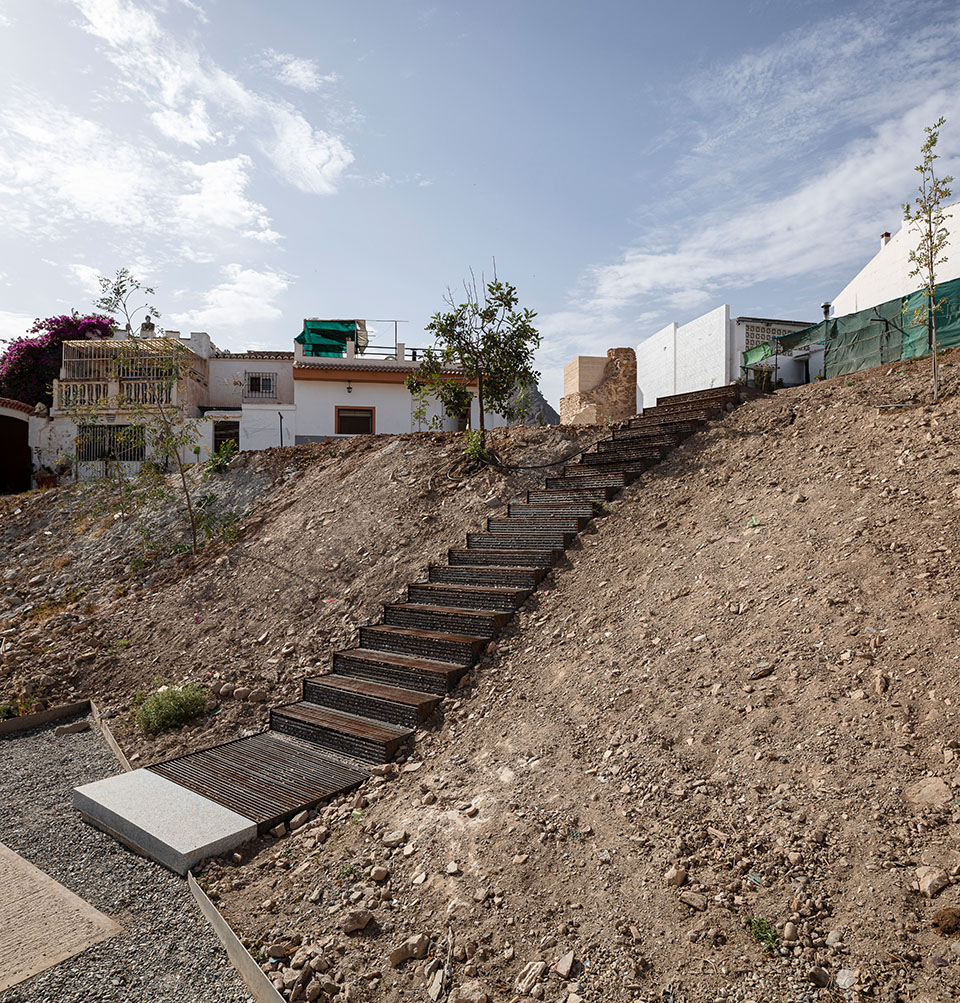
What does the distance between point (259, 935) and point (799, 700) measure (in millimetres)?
3105

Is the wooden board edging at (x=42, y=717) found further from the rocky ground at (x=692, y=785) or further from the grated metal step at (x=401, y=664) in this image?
the grated metal step at (x=401, y=664)

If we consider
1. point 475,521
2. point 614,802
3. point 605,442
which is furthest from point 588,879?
point 605,442

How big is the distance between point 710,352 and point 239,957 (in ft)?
59.5

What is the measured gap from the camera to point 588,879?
10.4 ft

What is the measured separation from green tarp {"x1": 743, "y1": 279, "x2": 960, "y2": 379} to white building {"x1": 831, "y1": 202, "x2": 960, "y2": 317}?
3891mm

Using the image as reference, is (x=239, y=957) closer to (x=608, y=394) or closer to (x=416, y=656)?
(x=416, y=656)

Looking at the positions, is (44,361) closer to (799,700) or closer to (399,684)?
(399,684)

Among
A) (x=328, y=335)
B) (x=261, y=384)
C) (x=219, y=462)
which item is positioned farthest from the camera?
(x=328, y=335)

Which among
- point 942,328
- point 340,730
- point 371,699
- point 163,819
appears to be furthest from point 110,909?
point 942,328

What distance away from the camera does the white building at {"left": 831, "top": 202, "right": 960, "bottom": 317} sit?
17281mm

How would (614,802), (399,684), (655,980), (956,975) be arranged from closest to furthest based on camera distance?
(956,975), (655,980), (614,802), (399,684)

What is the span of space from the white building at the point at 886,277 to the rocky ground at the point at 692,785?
13046mm

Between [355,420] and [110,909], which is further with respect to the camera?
[355,420]

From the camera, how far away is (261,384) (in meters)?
23.6
